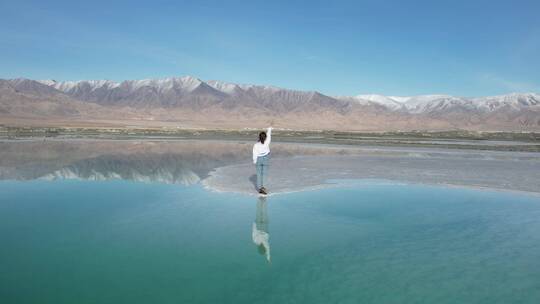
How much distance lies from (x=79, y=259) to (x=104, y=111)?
164226 mm

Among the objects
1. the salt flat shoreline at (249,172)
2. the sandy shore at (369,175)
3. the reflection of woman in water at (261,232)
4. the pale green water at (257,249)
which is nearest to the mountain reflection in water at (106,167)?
the salt flat shoreline at (249,172)

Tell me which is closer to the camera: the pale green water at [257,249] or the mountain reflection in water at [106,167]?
the pale green water at [257,249]

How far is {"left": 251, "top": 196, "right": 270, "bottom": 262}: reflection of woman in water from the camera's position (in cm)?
777

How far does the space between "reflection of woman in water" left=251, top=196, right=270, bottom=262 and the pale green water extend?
10 centimetres

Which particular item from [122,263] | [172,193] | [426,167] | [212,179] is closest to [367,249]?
[122,263]

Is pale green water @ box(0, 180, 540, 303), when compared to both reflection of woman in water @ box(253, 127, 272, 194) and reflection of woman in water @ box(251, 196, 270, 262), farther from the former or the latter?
reflection of woman in water @ box(253, 127, 272, 194)

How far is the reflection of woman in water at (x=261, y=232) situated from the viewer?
777 cm

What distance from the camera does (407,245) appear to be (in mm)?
8211

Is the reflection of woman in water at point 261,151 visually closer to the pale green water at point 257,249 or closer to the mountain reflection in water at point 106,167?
the pale green water at point 257,249

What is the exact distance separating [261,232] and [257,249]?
45.1 inches

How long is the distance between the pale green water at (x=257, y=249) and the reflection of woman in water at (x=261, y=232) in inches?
3.7

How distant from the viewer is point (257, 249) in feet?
25.3

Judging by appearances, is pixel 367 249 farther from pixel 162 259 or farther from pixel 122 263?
pixel 122 263

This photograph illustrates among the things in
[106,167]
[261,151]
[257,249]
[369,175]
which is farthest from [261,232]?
[106,167]
